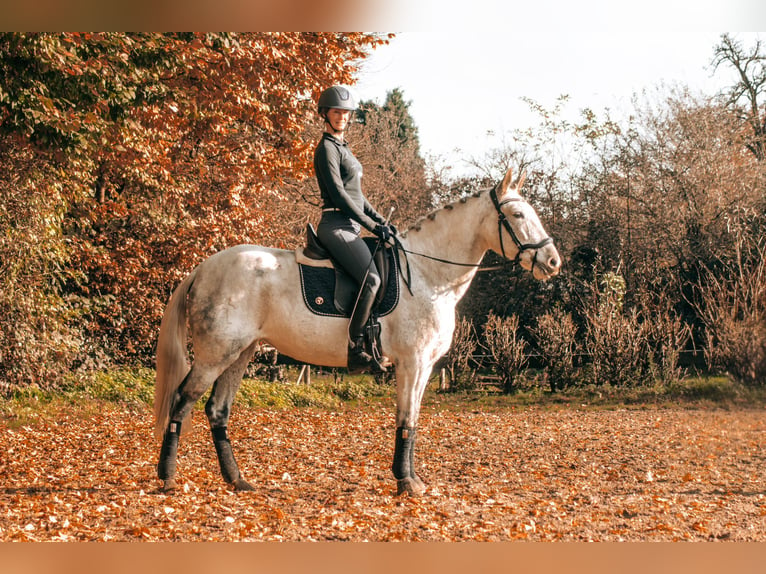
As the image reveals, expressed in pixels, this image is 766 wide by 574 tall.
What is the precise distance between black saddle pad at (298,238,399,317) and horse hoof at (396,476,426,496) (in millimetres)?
1363

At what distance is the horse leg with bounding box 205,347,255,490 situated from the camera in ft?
20.5

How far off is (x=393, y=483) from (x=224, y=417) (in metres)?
1.64

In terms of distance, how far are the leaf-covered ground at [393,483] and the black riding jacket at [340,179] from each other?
228 centimetres

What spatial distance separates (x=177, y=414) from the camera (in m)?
6.10

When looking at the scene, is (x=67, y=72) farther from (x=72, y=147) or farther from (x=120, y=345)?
(x=120, y=345)

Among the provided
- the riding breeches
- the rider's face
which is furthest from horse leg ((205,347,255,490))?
the rider's face

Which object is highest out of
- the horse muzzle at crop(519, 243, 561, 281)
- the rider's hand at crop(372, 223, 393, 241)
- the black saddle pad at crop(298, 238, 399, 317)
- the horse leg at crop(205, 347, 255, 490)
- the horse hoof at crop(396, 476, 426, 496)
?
the rider's hand at crop(372, 223, 393, 241)

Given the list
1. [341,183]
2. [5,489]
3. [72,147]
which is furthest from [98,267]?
[341,183]

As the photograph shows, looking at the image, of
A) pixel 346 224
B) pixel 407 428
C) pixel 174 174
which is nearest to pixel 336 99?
pixel 346 224

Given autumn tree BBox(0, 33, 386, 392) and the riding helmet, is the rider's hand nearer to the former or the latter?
the riding helmet

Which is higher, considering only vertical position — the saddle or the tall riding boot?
the saddle

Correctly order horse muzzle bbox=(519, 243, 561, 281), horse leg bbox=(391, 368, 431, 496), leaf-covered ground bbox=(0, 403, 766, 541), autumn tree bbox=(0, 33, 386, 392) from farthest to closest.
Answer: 1. autumn tree bbox=(0, 33, 386, 392)
2. horse leg bbox=(391, 368, 431, 496)
3. horse muzzle bbox=(519, 243, 561, 281)
4. leaf-covered ground bbox=(0, 403, 766, 541)

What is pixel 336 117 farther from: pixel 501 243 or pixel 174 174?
pixel 174 174

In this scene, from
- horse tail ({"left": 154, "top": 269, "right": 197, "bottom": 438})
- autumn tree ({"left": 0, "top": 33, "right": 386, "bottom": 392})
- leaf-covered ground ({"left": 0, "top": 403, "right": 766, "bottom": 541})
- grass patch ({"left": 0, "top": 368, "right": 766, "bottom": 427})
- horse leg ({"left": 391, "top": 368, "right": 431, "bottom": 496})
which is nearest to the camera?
leaf-covered ground ({"left": 0, "top": 403, "right": 766, "bottom": 541})
